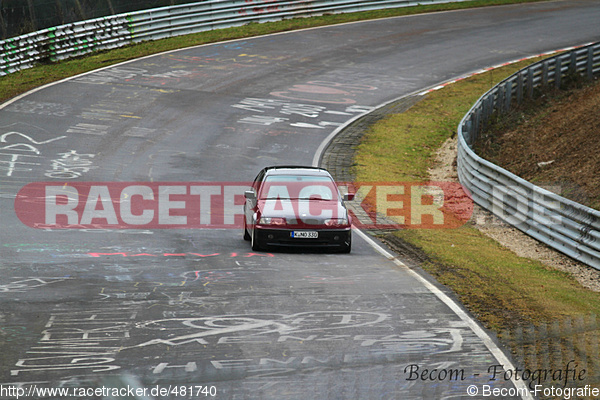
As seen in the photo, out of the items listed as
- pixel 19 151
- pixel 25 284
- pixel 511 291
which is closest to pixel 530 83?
pixel 19 151

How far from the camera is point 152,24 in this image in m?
36.8

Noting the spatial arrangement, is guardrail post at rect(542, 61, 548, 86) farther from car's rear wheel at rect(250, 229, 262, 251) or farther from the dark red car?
car's rear wheel at rect(250, 229, 262, 251)

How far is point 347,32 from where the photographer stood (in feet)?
133

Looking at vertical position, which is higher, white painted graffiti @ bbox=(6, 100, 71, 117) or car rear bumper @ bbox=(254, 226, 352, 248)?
white painted graffiti @ bbox=(6, 100, 71, 117)

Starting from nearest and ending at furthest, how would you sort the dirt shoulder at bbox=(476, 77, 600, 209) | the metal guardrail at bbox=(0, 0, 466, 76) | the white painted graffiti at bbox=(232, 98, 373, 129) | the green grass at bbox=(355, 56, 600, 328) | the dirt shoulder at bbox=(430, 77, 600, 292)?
1. the green grass at bbox=(355, 56, 600, 328)
2. the dirt shoulder at bbox=(430, 77, 600, 292)
3. the dirt shoulder at bbox=(476, 77, 600, 209)
4. the white painted graffiti at bbox=(232, 98, 373, 129)
5. the metal guardrail at bbox=(0, 0, 466, 76)

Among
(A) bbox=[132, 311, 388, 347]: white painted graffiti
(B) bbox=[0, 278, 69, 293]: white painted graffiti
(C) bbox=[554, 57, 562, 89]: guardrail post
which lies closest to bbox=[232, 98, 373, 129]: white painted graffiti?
(C) bbox=[554, 57, 562, 89]: guardrail post

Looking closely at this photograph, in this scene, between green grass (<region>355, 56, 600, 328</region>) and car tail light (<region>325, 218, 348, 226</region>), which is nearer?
green grass (<region>355, 56, 600, 328</region>)

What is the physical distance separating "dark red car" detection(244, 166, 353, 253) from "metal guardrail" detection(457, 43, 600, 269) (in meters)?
4.29

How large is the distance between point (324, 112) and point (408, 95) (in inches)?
175

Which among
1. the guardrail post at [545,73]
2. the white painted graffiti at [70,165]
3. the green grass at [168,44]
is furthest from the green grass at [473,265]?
the green grass at [168,44]

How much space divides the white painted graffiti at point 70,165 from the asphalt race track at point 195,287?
0.08 meters

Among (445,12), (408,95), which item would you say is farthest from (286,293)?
(445,12)

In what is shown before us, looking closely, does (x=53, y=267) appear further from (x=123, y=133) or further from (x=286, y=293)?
(x=123, y=133)

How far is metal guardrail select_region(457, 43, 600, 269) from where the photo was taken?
14734 mm
